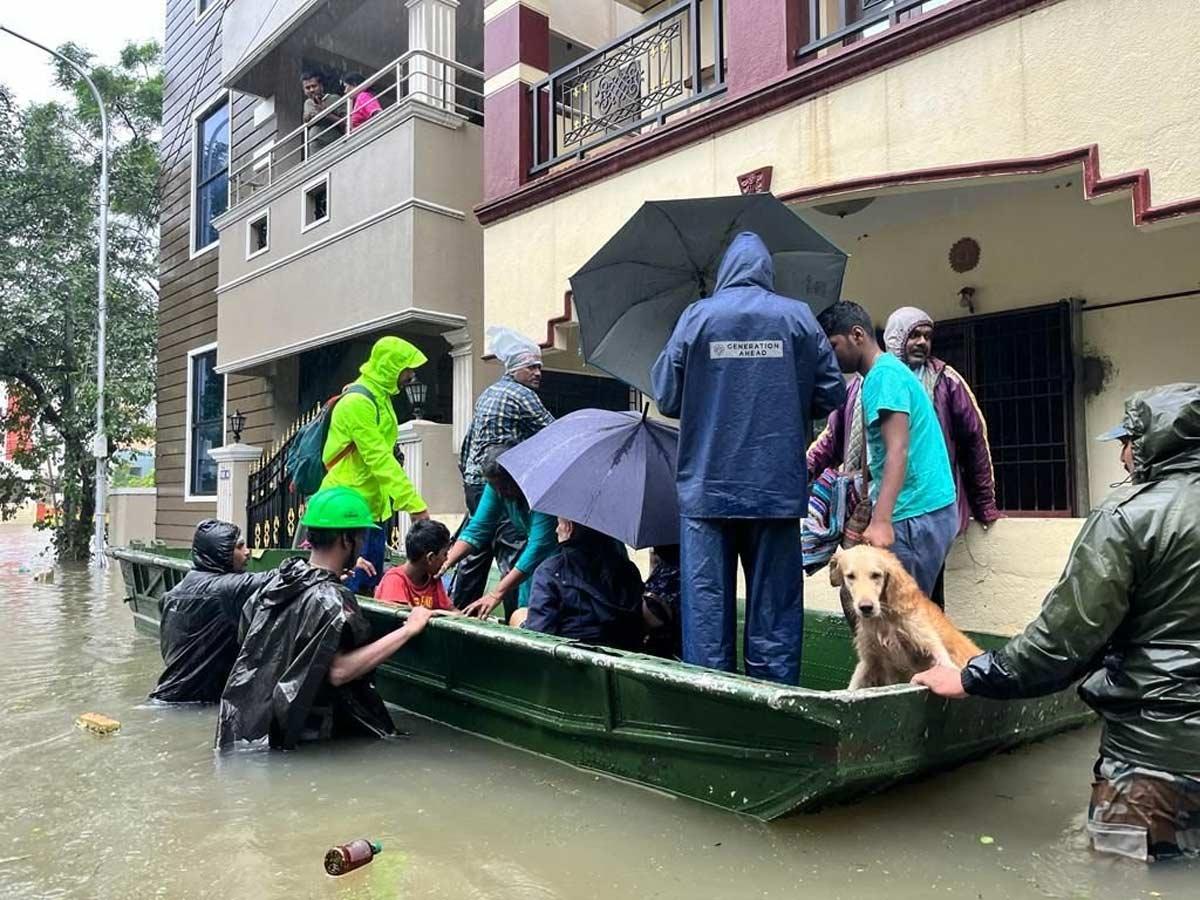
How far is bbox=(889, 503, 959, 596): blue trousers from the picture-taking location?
4008 mm

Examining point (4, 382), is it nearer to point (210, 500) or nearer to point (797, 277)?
point (210, 500)

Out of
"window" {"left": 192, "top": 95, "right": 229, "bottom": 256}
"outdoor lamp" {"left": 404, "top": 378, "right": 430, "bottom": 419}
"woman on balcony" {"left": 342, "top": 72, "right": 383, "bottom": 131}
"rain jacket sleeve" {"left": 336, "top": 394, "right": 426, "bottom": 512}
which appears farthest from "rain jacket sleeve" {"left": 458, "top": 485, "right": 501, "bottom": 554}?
"window" {"left": 192, "top": 95, "right": 229, "bottom": 256}

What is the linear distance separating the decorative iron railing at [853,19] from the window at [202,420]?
501 inches

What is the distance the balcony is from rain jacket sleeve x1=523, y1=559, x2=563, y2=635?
6.93m

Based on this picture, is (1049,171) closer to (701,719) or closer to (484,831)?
(701,719)

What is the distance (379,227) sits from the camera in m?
11.0

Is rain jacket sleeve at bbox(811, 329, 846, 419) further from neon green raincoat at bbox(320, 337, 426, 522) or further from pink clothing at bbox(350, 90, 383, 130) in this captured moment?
pink clothing at bbox(350, 90, 383, 130)

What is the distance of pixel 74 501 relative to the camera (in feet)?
62.7

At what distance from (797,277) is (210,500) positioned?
14257mm

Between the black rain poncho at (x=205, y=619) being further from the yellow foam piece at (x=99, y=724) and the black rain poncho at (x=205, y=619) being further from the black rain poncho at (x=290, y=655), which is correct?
the black rain poncho at (x=290, y=655)

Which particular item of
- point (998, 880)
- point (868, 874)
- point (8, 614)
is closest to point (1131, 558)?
point (998, 880)

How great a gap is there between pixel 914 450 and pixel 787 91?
3843mm

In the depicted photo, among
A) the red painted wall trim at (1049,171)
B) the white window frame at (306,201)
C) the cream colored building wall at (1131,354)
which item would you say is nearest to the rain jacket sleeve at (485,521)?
the red painted wall trim at (1049,171)

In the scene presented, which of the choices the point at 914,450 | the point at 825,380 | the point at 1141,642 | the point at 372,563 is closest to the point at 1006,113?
the point at 914,450
